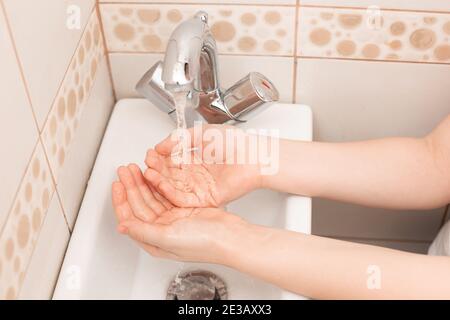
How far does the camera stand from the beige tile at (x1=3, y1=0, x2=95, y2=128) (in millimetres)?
635

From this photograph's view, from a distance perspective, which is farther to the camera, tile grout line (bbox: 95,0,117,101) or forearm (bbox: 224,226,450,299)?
tile grout line (bbox: 95,0,117,101)

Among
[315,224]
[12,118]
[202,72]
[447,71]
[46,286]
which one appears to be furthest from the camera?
[315,224]

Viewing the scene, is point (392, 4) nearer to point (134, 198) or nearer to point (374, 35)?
point (374, 35)

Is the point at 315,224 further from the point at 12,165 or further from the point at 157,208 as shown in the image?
the point at 12,165

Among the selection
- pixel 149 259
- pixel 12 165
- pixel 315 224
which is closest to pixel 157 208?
pixel 149 259

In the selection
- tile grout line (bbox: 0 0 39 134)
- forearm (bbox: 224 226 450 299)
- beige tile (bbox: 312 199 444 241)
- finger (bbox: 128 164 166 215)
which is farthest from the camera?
beige tile (bbox: 312 199 444 241)

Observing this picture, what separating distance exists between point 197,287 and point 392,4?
505mm

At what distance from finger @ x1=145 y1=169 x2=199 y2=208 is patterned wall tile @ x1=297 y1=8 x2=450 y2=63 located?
306 millimetres

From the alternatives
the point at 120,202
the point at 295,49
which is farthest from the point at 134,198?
the point at 295,49

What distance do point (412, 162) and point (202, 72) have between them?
0.33 m

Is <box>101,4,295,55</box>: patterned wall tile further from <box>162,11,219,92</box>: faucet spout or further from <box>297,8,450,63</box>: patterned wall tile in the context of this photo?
<box>162,11,219,92</box>: faucet spout

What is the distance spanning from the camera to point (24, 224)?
66 centimetres

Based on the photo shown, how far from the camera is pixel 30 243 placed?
2.22ft

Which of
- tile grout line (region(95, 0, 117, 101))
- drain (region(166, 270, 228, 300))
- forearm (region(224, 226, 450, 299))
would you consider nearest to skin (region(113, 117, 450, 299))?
forearm (region(224, 226, 450, 299))
